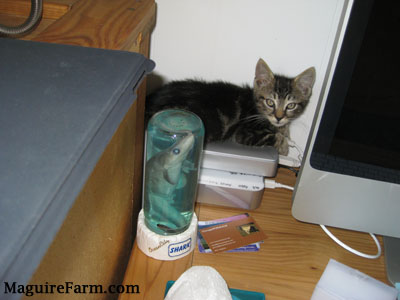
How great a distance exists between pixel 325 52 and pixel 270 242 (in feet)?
1.50

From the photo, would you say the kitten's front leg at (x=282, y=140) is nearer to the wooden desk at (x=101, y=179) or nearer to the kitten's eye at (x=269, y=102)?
the kitten's eye at (x=269, y=102)

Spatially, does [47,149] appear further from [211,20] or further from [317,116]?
[211,20]

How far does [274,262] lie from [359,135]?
272 millimetres

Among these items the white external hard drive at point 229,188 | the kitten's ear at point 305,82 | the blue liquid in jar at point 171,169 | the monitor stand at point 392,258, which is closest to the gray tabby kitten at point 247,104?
the kitten's ear at point 305,82

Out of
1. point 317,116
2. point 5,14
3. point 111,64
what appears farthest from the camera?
point 5,14

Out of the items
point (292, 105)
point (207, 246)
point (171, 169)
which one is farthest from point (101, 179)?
point (292, 105)

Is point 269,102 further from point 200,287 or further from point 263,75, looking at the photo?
point 200,287

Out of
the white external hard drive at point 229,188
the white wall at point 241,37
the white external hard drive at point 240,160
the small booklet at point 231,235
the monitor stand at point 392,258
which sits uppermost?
the white wall at point 241,37

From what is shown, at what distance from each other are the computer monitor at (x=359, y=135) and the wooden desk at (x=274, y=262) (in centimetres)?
6

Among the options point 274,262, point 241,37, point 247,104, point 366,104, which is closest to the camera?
point 366,104

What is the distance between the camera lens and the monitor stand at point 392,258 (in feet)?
2.12

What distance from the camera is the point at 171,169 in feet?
1.90

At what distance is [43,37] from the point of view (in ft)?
1.68

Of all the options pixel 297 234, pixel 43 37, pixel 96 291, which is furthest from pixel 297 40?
pixel 96 291
